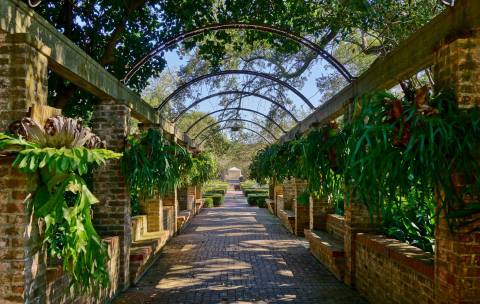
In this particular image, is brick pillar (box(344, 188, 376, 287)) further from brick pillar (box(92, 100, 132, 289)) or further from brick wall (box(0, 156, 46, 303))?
brick wall (box(0, 156, 46, 303))

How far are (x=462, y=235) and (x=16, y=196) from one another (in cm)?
327

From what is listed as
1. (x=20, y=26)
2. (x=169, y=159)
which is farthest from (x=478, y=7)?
(x=169, y=159)

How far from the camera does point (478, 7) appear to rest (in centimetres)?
335

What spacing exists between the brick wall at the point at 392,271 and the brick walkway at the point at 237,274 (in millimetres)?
362

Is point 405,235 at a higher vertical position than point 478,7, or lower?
lower

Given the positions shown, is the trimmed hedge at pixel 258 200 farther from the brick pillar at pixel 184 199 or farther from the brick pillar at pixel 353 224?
the brick pillar at pixel 353 224

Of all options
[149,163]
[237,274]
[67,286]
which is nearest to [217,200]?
[237,274]

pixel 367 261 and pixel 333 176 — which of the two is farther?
pixel 367 261

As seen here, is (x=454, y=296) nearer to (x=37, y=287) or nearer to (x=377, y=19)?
(x=37, y=287)

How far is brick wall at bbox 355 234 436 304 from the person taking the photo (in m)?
4.34

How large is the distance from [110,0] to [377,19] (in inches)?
185

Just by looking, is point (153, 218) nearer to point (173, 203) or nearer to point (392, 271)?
point (173, 203)

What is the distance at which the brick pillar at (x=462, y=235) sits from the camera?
3502 millimetres

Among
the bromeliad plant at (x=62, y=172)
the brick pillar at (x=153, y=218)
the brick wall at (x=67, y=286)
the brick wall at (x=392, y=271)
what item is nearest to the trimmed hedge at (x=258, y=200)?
the brick pillar at (x=153, y=218)
